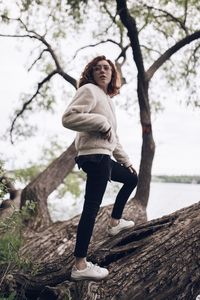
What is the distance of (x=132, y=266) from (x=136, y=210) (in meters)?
3.32

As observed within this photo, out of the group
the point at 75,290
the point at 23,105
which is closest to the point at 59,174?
the point at 23,105

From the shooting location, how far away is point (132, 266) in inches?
A: 143

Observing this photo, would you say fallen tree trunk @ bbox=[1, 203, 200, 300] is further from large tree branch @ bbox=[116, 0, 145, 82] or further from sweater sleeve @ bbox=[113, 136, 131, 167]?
large tree branch @ bbox=[116, 0, 145, 82]

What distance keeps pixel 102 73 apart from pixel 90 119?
0.57 metres

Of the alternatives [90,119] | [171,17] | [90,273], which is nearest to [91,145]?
[90,119]

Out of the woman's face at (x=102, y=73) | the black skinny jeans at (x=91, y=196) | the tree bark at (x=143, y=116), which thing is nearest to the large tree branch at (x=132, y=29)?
the tree bark at (x=143, y=116)

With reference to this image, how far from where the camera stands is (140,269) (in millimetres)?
3592

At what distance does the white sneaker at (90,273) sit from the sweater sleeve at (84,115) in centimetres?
120

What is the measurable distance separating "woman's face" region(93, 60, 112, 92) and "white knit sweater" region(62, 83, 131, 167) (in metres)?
0.09

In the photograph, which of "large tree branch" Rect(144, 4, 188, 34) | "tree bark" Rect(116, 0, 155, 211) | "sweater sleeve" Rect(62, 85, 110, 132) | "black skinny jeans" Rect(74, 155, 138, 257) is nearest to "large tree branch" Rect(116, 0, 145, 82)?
"tree bark" Rect(116, 0, 155, 211)

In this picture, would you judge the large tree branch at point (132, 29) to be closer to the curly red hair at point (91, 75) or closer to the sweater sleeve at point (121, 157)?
the curly red hair at point (91, 75)

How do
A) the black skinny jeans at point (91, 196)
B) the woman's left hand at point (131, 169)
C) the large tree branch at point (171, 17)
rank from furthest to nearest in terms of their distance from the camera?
the large tree branch at point (171, 17), the woman's left hand at point (131, 169), the black skinny jeans at point (91, 196)

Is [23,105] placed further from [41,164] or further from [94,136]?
[94,136]

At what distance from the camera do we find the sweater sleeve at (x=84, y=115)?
3379mm
